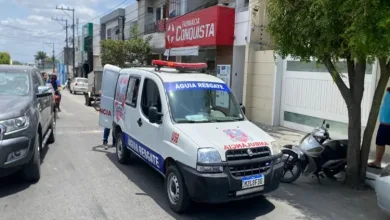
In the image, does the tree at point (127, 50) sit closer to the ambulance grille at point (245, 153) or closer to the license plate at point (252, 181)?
the ambulance grille at point (245, 153)

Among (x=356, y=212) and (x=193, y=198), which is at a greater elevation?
(x=193, y=198)

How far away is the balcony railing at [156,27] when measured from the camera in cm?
2191

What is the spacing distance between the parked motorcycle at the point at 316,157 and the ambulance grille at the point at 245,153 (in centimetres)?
171

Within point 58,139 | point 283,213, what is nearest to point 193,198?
point 283,213

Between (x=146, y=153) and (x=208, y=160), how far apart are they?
1803 millimetres

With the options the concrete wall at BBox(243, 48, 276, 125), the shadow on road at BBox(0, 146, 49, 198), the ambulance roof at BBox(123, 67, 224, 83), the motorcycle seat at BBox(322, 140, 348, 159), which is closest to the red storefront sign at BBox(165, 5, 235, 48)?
the concrete wall at BBox(243, 48, 276, 125)

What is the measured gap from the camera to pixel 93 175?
20.9 ft

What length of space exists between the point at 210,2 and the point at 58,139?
1211 centimetres

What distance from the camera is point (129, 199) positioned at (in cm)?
524

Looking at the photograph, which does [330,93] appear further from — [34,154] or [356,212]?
[34,154]

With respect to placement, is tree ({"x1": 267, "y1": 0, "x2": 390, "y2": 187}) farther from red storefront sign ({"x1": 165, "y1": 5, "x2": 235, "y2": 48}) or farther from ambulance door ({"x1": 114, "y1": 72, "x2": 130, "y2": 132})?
red storefront sign ({"x1": 165, "y1": 5, "x2": 235, "y2": 48})

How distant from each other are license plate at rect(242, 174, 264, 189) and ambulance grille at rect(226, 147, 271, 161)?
0.25m

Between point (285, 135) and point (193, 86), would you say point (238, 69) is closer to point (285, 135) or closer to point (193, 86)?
point (285, 135)

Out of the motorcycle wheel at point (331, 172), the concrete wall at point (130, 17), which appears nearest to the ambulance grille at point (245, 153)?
the motorcycle wheel at point (331, 172)
